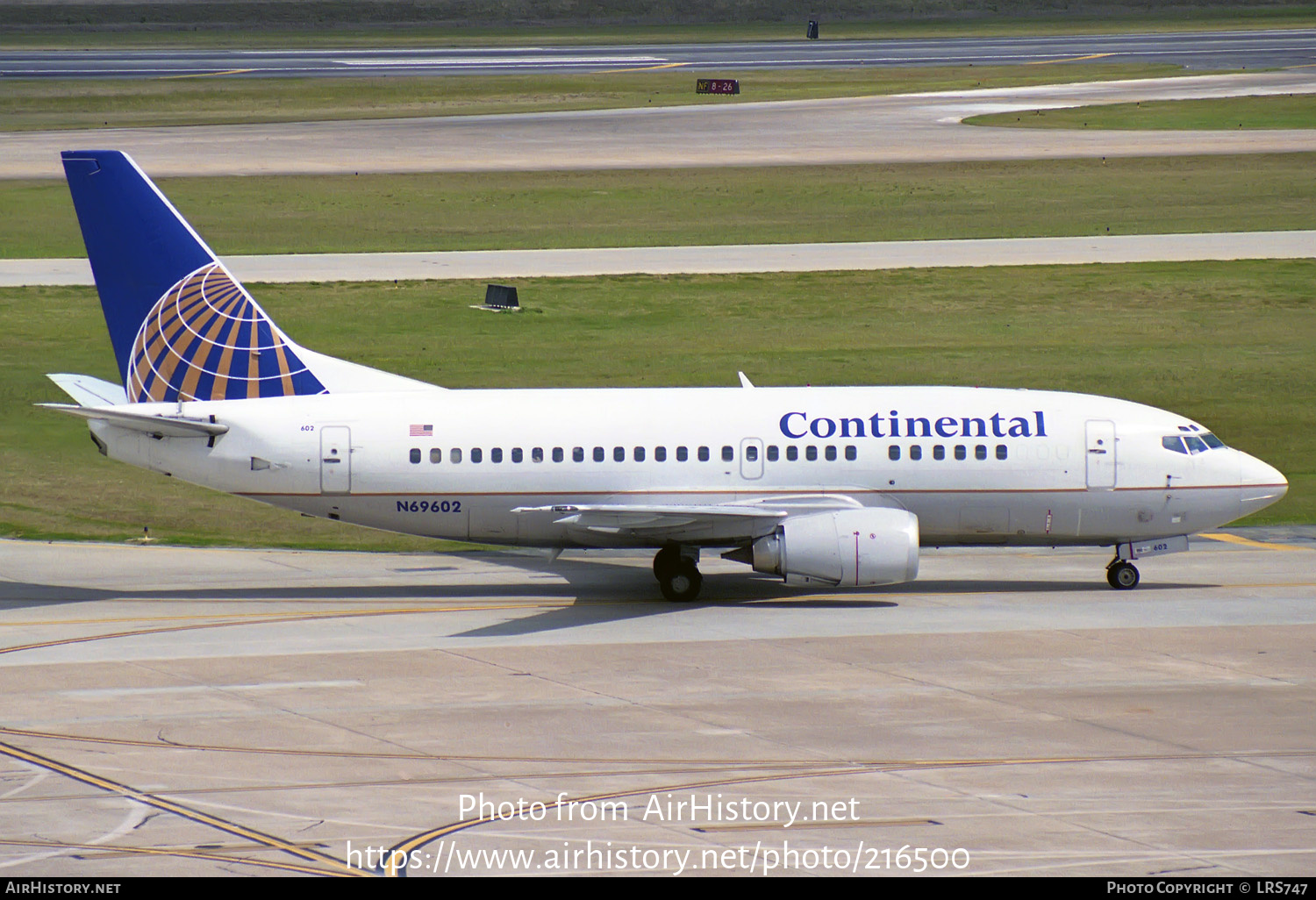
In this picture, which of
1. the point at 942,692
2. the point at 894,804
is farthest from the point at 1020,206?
the point at 894,804

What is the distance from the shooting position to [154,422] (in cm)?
3700

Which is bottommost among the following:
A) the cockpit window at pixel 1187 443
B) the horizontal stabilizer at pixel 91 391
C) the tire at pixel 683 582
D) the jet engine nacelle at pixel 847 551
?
the tire at pixel 683 582

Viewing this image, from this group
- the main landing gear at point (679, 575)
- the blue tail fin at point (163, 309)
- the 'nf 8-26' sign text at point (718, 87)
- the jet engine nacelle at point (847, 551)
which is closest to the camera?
the jet engine nacelle at point (847, 551)

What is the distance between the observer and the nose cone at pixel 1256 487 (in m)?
38.8

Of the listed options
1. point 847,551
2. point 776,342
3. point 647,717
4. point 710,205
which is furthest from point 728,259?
point 647,717

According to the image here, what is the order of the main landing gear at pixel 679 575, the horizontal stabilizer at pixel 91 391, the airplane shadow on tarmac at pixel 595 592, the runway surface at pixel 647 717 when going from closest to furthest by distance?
the runway surface at pixel 647 717, the airplane shadow on tarmac at pixel 595 592, the main landing gear at pixel 679 575, the horizontal stabilizer at pixel 91 391

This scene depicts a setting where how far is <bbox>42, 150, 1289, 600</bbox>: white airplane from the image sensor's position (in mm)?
37781

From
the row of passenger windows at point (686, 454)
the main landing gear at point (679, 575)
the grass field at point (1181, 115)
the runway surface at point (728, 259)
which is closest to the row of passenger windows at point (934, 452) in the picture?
the row of passenger windows at point (686, 454)

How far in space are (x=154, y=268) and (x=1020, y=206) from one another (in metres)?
61.3

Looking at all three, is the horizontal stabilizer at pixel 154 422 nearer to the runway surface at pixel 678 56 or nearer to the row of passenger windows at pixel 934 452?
the row of passenger windows at pixel 934 452

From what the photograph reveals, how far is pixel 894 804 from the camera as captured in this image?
2420 centimetres

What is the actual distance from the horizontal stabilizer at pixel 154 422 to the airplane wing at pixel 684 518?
6806 mm

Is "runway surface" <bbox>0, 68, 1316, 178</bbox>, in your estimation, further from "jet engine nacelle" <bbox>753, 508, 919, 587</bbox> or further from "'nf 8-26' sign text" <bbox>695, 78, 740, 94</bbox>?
"jet engine nacelle" <bbox>753, 508, 919, 587</bbox>
